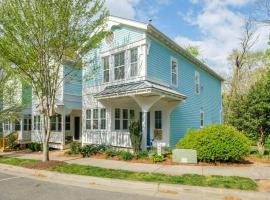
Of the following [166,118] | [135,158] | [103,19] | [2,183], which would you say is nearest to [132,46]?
[103,19]

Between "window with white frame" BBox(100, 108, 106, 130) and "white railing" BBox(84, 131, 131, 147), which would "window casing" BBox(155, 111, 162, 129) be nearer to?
"white railing" BBox(84, 131, 131, 147)

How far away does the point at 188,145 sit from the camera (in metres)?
12.6

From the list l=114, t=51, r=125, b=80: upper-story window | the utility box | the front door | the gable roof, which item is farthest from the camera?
the front door

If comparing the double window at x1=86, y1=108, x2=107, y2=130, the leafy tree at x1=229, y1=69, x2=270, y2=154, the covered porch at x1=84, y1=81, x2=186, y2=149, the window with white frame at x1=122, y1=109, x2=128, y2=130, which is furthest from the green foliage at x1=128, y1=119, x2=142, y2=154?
the leafy tree at x1=229, y1=69, x2=270, y2=154

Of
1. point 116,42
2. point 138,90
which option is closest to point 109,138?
point 138,90

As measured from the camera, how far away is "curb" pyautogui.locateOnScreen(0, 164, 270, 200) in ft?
24.3

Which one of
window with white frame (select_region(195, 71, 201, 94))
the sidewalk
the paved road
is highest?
window with white frame (select_region(195, 71, 201, 94))

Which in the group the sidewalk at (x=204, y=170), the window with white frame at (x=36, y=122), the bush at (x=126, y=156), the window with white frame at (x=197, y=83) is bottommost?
the sidewalk at (x=204, y=170)

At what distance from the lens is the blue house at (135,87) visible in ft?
51.9

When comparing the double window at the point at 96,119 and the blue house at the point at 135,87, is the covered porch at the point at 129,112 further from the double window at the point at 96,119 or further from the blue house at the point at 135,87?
the double window at the point at 96,119

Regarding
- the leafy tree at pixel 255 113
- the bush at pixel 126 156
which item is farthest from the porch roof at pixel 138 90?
the leafy tree at pixel 255 113

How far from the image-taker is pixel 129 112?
19109 mm

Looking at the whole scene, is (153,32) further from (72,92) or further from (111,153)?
(72,92)

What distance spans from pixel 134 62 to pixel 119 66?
1388 mm
